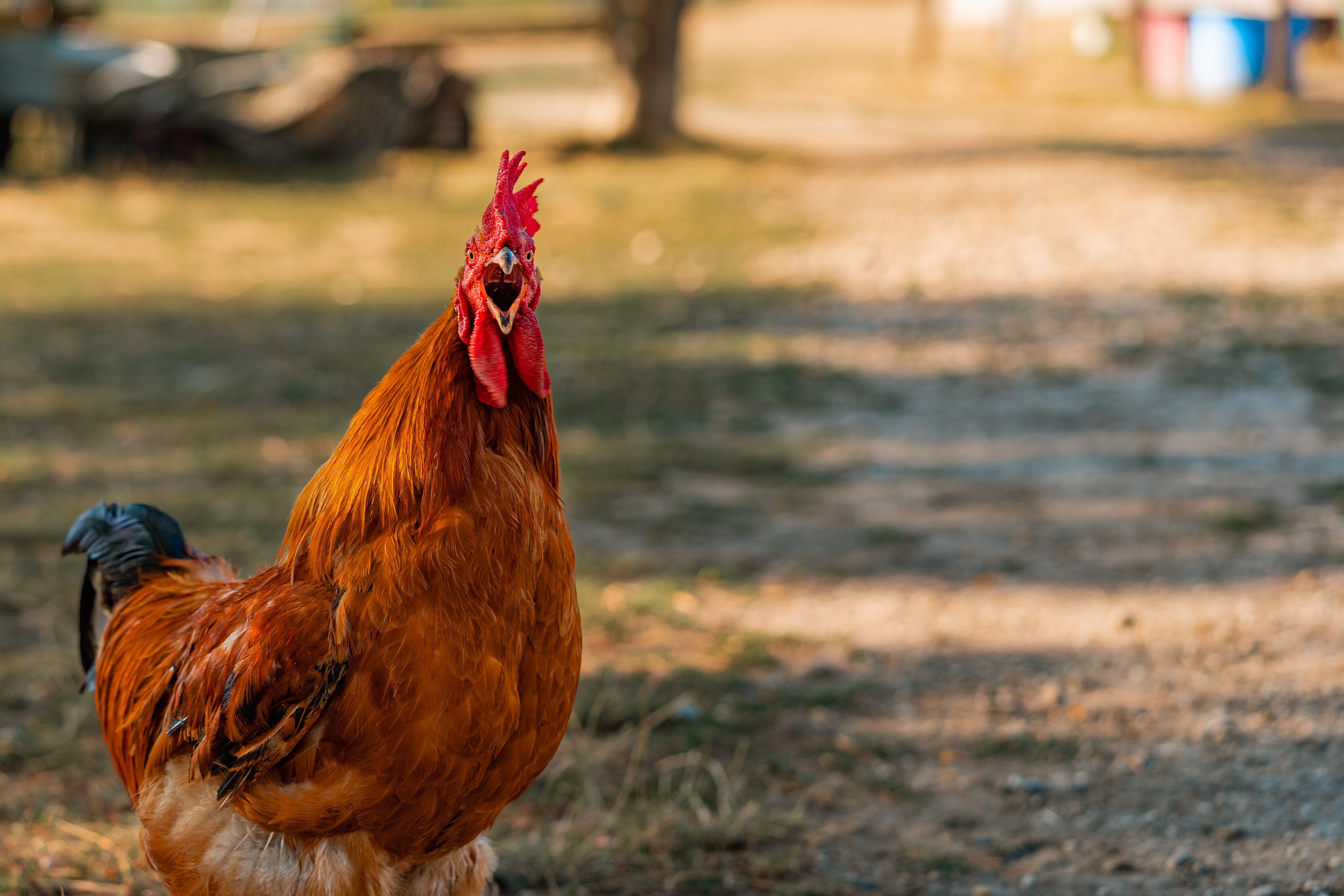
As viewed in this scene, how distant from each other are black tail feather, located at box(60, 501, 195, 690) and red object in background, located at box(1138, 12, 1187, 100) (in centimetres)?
1874

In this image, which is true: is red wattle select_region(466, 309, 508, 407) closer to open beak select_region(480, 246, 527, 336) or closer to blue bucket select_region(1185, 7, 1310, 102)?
open beak select_region(480, 246, 527, 336)

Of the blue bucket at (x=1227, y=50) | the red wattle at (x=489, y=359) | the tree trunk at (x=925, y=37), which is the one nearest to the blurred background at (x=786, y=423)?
the blue bucket at (x=1227, y=50)

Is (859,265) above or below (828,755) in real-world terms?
above

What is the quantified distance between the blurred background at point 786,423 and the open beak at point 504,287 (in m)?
1.78

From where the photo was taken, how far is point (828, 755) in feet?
13.6

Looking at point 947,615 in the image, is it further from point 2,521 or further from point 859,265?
point 859,265

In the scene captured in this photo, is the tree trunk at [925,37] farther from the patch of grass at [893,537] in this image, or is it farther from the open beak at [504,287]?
the open beak at [504,287]

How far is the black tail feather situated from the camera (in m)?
3.28

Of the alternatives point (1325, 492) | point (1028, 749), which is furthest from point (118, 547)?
point (1325, 492)

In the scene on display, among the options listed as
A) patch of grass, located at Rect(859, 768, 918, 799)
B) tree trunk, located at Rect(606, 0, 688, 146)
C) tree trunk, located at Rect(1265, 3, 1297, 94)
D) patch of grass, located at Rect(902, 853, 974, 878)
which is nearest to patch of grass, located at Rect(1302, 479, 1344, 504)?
patch of grass, located at Rect(859, 768, 918, 799)

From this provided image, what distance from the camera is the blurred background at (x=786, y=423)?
378cm

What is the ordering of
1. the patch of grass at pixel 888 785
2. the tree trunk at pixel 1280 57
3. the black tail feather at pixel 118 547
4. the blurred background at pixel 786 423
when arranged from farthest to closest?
the tree trunk at pixel 1280 57 → the patch of grass at pixel 888 785 → the blurred background at pixel 786 423 → the black tail feather at pixel 118 547

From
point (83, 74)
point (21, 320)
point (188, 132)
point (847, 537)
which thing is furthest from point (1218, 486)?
point (83, 74)

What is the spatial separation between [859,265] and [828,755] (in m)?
7.07
